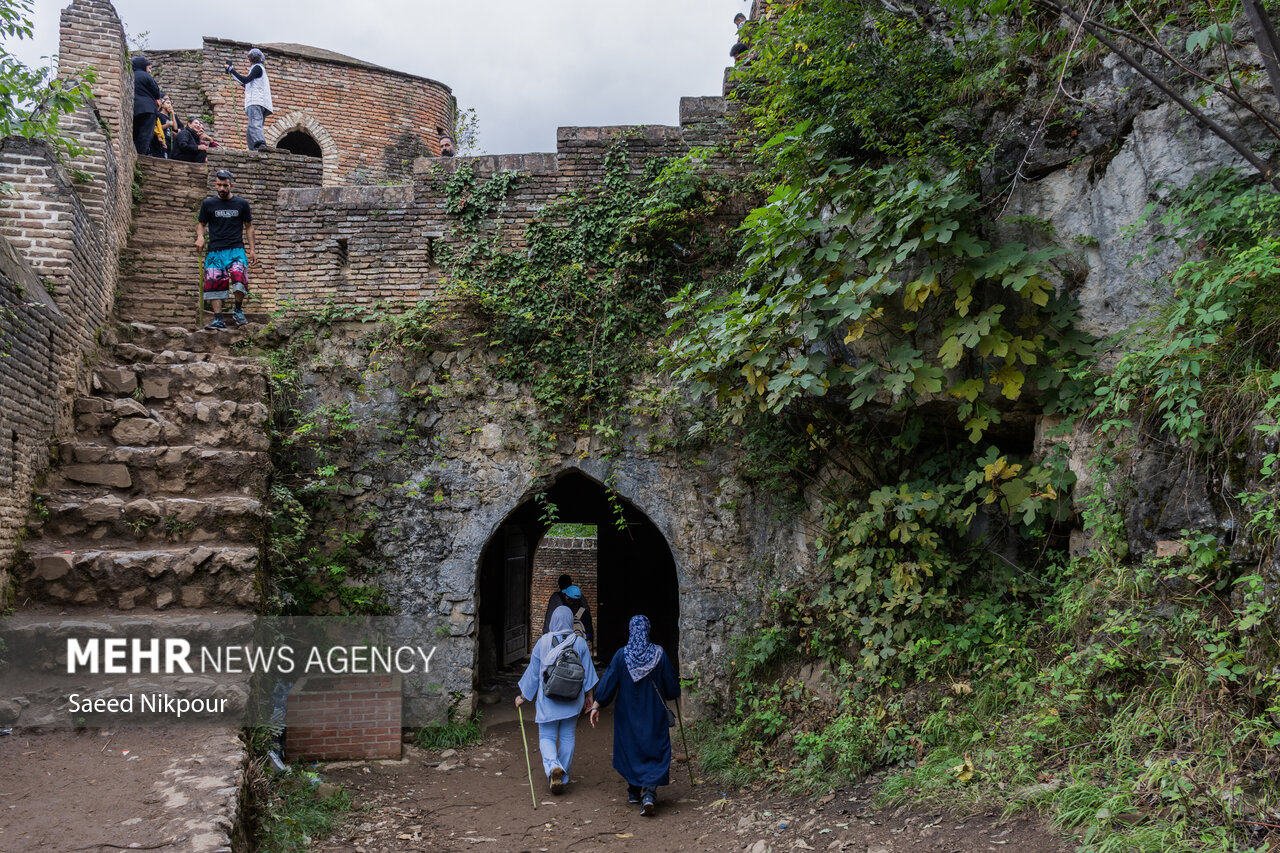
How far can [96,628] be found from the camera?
4555 mm

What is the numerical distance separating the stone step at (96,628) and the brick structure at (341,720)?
1.52 meters

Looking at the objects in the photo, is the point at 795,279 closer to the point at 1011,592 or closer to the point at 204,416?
the point at 1011,592

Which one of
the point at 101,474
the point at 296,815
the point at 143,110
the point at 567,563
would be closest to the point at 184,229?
→ the point at 143,110

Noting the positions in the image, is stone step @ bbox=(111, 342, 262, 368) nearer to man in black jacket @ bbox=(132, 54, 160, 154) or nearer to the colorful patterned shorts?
the colorful patterned shorts

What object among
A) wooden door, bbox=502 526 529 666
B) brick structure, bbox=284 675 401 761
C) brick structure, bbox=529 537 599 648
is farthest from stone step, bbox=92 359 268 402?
brick structure, bbox=529 537 599 648

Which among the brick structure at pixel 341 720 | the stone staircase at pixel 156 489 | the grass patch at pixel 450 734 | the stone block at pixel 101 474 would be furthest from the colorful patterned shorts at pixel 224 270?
the grass patch at pixel 450 734

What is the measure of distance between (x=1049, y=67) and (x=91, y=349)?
7.09 m

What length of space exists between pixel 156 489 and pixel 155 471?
0.14m

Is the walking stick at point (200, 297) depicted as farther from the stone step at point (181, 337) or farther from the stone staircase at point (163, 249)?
the stone step at point (181, 337)

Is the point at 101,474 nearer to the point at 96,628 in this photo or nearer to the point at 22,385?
the point at 22,385

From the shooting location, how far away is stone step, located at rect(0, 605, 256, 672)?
14.7 feet

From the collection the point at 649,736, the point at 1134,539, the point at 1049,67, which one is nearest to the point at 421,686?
the point at 649,736

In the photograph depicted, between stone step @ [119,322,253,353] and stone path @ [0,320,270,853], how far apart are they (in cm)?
1

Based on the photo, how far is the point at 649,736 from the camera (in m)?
5.31
